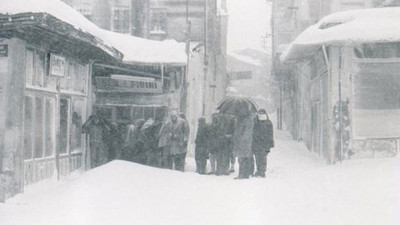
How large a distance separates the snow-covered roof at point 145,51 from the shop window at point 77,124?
1.62 meters

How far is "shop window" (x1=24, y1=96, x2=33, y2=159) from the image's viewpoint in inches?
376

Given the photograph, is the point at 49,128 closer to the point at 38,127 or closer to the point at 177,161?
the point at 38,127

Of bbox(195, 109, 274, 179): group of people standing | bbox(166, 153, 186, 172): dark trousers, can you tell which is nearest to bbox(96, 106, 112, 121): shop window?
bbox(166, 153, 186, 172): dark trousers

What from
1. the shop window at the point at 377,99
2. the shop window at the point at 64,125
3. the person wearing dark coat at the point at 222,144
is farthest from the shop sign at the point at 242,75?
the shop window at the point at 64,125

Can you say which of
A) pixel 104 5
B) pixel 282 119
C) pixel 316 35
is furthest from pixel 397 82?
pixel 282 119

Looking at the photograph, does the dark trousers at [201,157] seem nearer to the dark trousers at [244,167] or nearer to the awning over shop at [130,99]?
the dark trousers at [244,167]

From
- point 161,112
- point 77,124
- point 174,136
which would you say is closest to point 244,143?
point 174,136

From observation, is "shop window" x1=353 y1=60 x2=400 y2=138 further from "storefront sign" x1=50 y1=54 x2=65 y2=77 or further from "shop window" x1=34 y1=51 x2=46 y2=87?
"shop window" x1=34 y1=51 x2=46 y2=87

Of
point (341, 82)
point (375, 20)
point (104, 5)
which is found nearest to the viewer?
point (375, 20)

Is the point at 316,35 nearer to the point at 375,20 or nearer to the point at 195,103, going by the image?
the point at 375,20

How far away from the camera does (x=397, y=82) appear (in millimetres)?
12859

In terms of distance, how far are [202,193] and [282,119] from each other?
962 inches

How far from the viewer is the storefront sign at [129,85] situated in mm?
13539

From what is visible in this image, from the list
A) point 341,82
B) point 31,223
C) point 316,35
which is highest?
point 316,35
